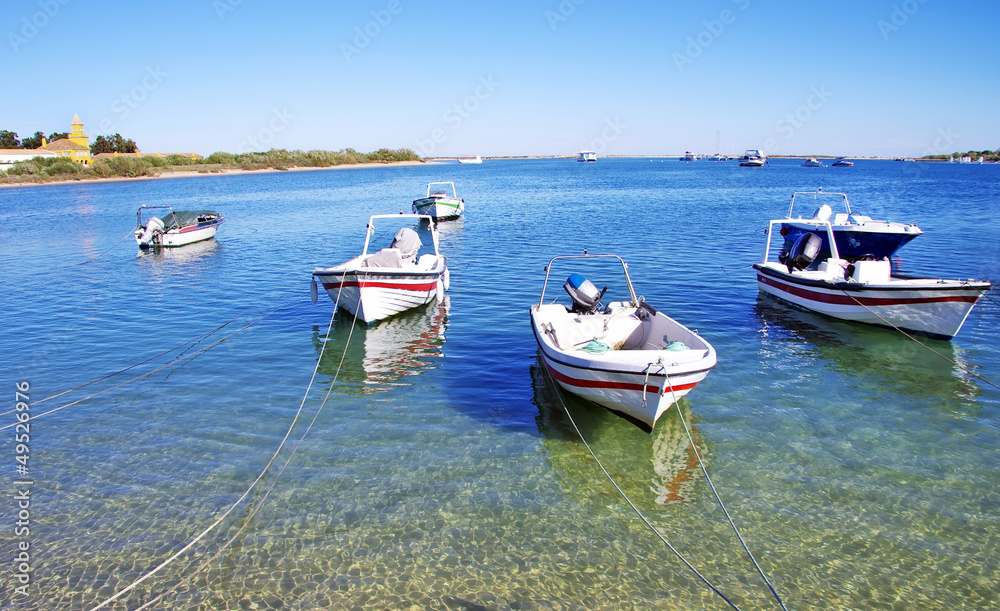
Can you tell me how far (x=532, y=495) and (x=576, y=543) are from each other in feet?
3.68

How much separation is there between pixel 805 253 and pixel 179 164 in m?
140

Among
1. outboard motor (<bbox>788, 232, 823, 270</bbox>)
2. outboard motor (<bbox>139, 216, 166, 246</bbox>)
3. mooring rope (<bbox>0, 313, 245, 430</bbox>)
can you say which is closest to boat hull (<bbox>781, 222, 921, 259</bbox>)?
outboard motor (<bbox>788, 232, 823, 270</bbox>)

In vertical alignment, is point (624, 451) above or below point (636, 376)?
below

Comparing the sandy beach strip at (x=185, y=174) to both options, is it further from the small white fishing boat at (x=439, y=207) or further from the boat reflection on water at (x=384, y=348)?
the boat reflection on water at (x=384, y=348)

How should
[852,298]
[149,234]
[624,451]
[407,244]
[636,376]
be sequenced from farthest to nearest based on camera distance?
1. [149,234]
2. [407,244]
3. [852,298]
4. [624,451]
5. [636,376]

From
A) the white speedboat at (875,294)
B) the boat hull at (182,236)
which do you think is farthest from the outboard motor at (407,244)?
the boat hull at (182,236)

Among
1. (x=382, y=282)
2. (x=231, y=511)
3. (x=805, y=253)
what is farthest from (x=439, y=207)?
(x=231, y=511)

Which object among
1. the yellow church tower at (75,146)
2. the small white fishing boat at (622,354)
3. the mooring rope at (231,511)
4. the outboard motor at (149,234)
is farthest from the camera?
the yellow church tower at (75,146)

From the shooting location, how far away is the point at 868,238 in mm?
21516

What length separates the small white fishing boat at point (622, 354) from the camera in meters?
8.52

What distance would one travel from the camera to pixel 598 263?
24609mm

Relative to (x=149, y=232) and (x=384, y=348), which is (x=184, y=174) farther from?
(x=384, y=348)

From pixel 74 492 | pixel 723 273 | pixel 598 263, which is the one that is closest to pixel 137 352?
pixel 74 492

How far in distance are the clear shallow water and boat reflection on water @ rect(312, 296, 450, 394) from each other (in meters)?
0.09
